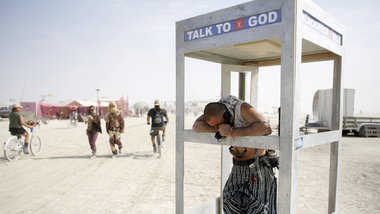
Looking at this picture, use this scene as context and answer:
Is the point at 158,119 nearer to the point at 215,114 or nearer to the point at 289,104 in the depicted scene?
the point at 215,114

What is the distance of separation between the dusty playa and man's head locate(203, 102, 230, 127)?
255cm

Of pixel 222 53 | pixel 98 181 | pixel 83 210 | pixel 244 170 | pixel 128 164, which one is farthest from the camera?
pixel 128 164

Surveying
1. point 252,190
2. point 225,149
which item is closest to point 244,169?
point 252,190

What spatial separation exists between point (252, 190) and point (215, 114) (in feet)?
2.41

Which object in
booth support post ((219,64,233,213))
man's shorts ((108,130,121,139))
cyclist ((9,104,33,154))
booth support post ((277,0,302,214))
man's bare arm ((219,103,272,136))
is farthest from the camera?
man's shorts ((108,130,121,139))

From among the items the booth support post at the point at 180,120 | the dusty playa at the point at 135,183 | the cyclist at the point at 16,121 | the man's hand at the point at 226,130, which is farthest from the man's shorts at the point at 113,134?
the man's hand at the point at 226,130

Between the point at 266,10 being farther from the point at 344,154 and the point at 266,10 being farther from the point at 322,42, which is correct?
the point at 344,154

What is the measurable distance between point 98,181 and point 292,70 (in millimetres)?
5113

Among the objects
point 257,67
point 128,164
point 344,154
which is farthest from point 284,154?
point 344,154

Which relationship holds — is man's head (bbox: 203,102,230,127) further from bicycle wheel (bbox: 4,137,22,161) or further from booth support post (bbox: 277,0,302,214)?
bicycle wheel (bbox: 4,137,22,161)

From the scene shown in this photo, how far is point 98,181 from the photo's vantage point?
5.59m

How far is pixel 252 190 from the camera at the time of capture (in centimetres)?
219

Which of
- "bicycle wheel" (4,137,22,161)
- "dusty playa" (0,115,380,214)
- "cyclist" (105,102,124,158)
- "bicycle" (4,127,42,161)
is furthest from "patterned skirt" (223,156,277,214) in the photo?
"bicycle wheel" (4,137,22,161)

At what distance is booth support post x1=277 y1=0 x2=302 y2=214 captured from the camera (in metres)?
1.71
